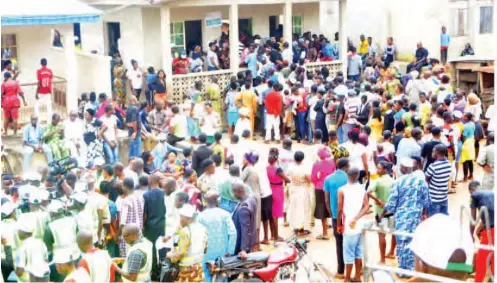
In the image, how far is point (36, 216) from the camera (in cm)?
1068

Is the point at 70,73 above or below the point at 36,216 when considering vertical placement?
above

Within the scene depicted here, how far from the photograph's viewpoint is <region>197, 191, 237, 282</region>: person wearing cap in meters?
11.1

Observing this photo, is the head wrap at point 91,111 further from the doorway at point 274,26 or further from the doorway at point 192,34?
the doorway at point 274,26

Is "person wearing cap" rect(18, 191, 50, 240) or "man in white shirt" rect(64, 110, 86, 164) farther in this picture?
"man in white shirt" rect(64, 110, 86, 164)

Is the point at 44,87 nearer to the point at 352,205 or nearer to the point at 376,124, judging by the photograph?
the point at 376,124

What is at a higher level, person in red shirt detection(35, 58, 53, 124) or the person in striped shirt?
person in red shirt detection(35, 58, 53, 124)

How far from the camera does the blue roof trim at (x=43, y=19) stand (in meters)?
19.4

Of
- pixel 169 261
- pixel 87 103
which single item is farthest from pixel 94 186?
pixel 87 103

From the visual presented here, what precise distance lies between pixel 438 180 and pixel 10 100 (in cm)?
903

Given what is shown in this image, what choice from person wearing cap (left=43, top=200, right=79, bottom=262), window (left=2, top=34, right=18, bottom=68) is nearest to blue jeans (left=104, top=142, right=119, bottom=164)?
window (left=2, top=34, right=18, bottom=68)

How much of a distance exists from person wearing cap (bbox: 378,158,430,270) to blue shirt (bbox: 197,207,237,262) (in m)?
2.03

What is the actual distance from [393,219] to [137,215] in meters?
3.28

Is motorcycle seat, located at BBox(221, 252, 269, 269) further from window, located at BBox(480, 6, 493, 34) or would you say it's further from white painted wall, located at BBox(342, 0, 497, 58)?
window, located at BBox(480, 6, 493, 34)

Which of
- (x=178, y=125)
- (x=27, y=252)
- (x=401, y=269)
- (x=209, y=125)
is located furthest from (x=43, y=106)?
(x=401, y=269)
